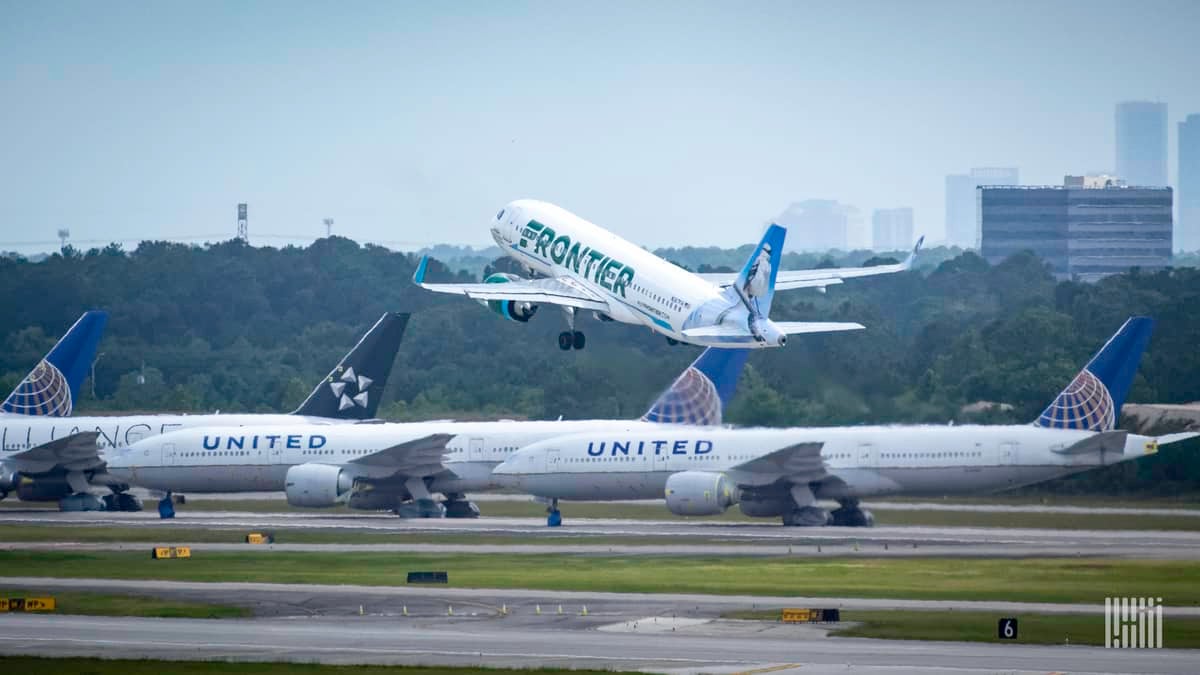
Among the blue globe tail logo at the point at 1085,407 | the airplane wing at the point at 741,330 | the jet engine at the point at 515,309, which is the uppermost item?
the jet engine at the point at 515,309

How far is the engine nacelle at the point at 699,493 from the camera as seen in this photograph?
7300cm

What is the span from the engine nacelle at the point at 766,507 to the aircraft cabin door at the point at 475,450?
1173 centimetres

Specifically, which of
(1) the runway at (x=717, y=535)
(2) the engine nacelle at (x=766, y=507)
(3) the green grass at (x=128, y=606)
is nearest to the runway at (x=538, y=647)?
(3) the green grass at (x=128, y=606)

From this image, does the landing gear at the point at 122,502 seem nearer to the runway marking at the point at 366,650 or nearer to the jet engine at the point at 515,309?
the jet engine at the point at 515,309

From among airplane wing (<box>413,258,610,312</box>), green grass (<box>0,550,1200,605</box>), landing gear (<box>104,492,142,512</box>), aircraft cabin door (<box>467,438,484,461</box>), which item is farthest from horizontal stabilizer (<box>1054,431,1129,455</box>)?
landing gear (<box>104,492,142,512</box>)

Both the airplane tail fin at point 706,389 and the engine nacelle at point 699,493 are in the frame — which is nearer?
the engine nacelle at point 699,493

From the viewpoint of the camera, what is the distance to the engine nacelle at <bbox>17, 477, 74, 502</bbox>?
86938mm

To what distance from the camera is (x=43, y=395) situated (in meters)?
93.2

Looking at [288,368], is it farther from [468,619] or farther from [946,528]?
[468,619]

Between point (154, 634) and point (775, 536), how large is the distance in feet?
98.1

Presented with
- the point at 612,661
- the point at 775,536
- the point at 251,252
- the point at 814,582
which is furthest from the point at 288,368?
the point at 612,661

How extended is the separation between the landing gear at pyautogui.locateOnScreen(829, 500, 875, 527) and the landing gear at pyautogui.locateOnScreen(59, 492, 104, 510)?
31.8 m

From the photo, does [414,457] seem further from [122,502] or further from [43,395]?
[43,395]

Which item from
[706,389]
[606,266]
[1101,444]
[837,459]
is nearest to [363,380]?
[706,389]
